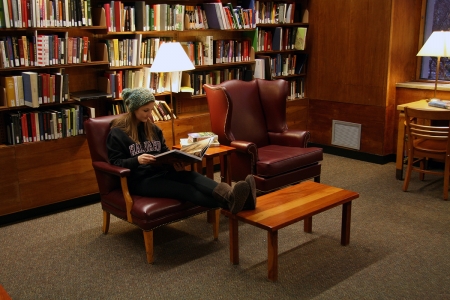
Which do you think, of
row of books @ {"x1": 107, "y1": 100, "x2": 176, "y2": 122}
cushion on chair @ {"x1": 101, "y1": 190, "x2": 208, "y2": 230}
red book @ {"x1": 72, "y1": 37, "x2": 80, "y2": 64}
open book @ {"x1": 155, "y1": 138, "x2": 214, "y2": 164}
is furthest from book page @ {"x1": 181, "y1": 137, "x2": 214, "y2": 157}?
red book @ {"x1": 72, "y1": 37, "x2": 80, "y2": 64}

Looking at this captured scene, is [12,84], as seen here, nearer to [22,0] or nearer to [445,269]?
[22,0]

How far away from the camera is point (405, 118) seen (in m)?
4.95

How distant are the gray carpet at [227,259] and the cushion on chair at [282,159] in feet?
1.61

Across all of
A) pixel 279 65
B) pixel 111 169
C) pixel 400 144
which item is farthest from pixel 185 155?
pixel 279 65

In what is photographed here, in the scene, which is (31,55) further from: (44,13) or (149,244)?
(149,244)

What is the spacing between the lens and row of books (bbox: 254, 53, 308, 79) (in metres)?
5.88

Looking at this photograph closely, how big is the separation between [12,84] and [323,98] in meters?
3.73

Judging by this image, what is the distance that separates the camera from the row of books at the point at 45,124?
169 inches

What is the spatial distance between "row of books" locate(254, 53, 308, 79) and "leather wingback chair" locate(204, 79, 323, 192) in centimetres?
78

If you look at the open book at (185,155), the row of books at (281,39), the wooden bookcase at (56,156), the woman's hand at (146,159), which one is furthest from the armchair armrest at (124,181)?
the row of books at (281,39)

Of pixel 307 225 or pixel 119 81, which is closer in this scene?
pixel 307 225

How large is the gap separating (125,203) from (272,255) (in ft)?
3.62

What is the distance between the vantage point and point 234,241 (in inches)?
137

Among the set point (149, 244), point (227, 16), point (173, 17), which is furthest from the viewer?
point (227, 16)
